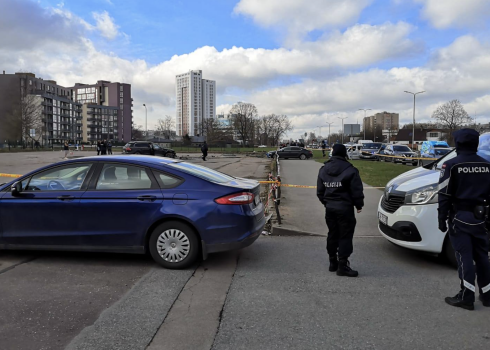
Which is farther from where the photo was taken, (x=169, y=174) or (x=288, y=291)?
(x=169, y=174)

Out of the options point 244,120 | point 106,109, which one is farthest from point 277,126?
point 106,109

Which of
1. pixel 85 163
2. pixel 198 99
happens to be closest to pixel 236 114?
pixel 198 99

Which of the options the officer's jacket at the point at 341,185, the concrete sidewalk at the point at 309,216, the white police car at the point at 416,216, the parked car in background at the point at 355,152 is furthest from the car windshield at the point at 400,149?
the officer's jacket at the point at 341,185

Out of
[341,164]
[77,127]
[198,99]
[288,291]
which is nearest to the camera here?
[288,291]

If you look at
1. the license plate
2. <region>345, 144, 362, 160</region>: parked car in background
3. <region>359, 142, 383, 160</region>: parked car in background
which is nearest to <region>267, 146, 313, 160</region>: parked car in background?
<region>345, 144, 362, 160</region>: parked car in background

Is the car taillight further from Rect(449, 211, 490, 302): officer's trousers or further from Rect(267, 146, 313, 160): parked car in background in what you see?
Rect(267, 146, 313, 160): parked car in background

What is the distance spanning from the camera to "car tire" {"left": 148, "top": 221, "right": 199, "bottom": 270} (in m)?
4.85

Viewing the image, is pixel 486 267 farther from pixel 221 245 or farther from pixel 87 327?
pixel 87 327

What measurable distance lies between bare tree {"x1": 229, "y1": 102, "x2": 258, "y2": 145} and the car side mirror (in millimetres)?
104824

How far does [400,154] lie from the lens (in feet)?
106

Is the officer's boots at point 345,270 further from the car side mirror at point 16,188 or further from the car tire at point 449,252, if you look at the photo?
the car side mirror at point 16,188

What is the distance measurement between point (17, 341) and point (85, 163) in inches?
105

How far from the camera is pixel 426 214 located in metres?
4.95

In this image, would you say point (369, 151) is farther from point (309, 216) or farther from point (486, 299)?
point (486, 299)
